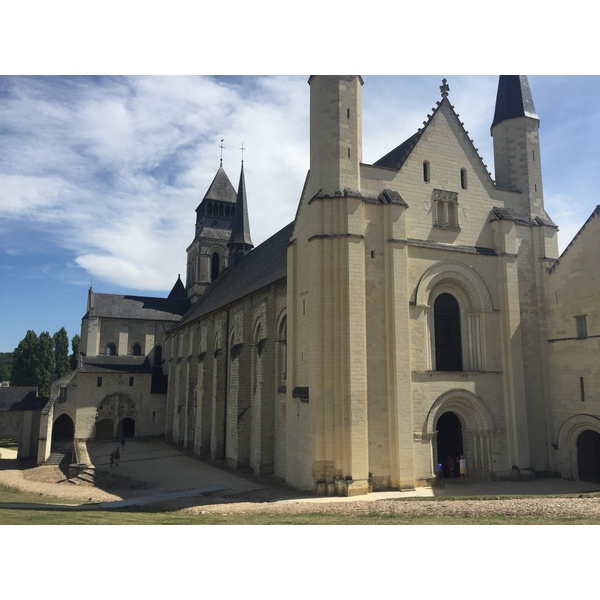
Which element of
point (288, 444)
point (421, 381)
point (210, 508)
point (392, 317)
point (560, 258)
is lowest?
point (210, 508)

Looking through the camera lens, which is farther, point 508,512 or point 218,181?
point 218,181

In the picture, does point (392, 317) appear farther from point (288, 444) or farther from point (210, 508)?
point (210, 508)

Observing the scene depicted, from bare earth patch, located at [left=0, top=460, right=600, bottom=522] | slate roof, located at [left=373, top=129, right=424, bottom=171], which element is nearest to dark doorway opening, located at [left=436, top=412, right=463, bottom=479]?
bare earth patch, located at [left=0, top=460, right=600, bottom=522]

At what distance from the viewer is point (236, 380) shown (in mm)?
28844

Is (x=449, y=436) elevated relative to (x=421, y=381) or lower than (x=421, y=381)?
lower

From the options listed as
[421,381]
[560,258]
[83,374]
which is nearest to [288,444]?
[421,381]

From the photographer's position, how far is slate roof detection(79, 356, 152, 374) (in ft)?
160

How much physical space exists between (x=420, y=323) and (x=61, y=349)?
7357cm

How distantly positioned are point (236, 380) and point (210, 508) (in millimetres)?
11757

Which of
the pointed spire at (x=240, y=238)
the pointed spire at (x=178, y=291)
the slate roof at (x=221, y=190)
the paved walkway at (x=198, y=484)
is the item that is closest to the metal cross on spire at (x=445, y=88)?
the paved walkway at (x=198, y=484)

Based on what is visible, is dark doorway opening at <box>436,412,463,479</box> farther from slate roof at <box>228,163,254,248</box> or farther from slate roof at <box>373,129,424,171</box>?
slate roof at <box>228,163,254,248</box>

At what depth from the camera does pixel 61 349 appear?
264 ft

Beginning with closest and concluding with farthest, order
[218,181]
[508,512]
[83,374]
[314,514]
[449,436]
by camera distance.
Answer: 1. [508,512]
2. [314,514]
3. [449,436]
4. [83,374]
5. [218,181]

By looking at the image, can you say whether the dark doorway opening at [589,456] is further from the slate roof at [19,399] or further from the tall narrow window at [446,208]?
the slate roof at [19,399]
